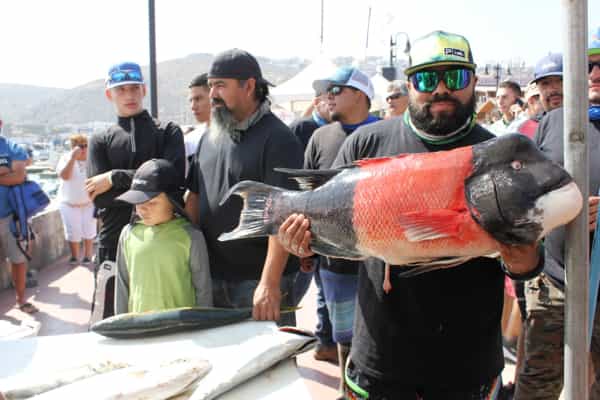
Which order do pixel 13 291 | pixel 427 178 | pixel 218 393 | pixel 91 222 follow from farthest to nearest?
1. pixel 91 222
2. pixel 13 291
3. pixel 218 393
4. pixel 427 178

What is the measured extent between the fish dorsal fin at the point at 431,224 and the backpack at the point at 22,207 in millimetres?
4877

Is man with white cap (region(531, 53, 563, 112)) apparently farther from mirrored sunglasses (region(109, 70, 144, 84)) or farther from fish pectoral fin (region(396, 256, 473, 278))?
mirrored sunglasses (region(109, 70, 144, 84))

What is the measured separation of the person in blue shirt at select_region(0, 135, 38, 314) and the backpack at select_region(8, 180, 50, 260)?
38mm

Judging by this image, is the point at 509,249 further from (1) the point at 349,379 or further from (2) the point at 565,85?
(1) the point at 349,379

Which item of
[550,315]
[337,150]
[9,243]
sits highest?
[337,150]

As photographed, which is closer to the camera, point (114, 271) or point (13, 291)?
point (114, 271)

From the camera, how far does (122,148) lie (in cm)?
326

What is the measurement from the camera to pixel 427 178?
1.40m

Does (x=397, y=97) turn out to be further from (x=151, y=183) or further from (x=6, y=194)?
(x=6, y=194)

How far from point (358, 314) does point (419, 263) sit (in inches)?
23.0

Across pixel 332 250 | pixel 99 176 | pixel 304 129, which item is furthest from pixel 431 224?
pixel 304 129

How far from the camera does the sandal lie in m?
5.22

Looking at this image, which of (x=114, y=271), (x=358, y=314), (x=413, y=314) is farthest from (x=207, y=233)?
(x=413, y=314)

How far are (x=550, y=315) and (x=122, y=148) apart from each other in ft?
8.94
